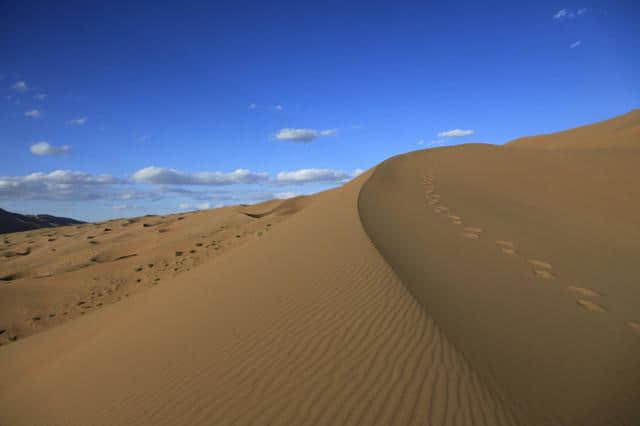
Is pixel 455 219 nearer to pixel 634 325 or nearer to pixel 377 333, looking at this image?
pixel 634 325

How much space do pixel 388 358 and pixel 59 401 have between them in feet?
14.1

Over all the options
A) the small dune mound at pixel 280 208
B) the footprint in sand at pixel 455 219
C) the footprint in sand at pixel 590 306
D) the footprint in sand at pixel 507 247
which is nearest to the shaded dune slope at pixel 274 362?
the footprint in sand at pixel 590 306

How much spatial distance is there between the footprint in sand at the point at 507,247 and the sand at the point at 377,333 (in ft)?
0.09

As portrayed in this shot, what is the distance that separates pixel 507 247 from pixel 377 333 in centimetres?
510

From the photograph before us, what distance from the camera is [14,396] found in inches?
195

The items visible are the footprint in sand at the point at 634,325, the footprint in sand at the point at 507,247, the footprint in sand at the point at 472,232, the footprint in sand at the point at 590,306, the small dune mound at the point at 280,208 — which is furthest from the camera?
the small dune mound at the point at 280,208

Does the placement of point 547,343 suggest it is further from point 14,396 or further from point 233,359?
point 14,396

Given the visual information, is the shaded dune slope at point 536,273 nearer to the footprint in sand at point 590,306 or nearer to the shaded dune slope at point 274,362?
the footprint in sand at point 590,306

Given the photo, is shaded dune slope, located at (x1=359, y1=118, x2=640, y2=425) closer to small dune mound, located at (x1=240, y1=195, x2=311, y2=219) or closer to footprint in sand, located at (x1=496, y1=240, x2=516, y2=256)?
footprint in sand, located at (x1=496, y1=240, x2=516, y2=256)

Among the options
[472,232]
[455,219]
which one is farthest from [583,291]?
[455,219]

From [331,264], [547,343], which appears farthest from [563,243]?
[331,264]

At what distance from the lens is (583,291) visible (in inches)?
206

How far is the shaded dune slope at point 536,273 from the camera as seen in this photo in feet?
10.1

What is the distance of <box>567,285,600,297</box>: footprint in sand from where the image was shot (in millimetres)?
5148
